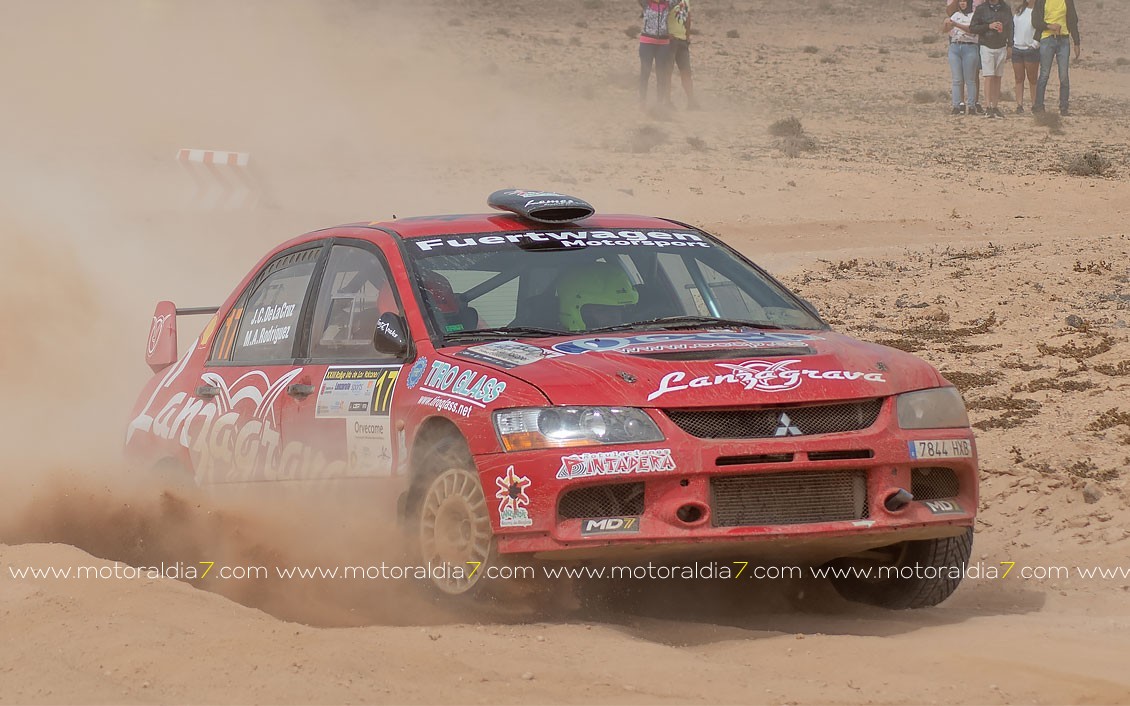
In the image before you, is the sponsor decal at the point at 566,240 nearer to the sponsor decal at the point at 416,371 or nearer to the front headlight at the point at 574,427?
the sponsor decal at the point at 416,371

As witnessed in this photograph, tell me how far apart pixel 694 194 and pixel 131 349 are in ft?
32.3

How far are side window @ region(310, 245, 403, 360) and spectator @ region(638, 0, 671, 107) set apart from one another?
19956 mm

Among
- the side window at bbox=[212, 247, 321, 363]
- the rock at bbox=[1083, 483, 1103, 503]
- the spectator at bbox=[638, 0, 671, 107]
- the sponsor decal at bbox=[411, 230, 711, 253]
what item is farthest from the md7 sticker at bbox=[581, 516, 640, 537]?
the spectator at bbox=[638, 0, 671, 107]

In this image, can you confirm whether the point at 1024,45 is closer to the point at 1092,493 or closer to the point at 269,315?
the point at 1092,493

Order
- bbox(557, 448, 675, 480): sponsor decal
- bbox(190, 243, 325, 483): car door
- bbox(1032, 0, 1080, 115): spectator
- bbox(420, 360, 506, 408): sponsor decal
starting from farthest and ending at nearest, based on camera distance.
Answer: bbox(1032, 0, 1080, 115): spectator < bbox(190, 243, 325, 483): car door < bbox(420, 360, 506, 408): sponsor decal < bbox(557, 448, 675, 480): sponsor decal

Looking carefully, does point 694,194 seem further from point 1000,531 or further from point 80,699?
point 80,699

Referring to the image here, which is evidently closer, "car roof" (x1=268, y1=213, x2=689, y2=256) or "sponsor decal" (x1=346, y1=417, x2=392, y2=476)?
"sponsor decal" (x1=346, y1=417, x2=392, y2=476)

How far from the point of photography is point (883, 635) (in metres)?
5.53

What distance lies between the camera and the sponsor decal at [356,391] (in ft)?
19.6

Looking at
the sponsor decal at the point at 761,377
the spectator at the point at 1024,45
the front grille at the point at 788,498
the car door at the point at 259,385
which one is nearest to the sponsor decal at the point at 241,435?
the car door at the point at 259,385

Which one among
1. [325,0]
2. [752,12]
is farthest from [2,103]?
[752,12]

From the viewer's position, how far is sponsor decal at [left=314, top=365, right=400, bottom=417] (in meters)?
5.99

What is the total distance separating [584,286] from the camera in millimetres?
6449

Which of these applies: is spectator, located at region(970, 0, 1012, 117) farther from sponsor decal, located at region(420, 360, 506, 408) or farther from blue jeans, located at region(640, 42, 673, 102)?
sponsor decal, located at region(420, 360, 506, 408)
